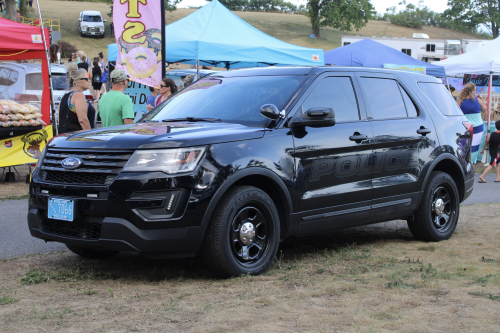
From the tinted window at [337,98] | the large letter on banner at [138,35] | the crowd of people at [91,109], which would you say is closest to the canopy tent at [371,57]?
the large letter on banner at [138,35]

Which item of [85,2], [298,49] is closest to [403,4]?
[85,2]

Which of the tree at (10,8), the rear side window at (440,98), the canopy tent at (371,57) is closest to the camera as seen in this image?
the rear side window at (440,98)

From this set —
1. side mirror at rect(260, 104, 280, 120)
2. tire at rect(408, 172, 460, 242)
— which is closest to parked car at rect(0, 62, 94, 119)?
tire at rect(408, 172, 460, 242)

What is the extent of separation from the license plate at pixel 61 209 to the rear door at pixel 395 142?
2.84 m

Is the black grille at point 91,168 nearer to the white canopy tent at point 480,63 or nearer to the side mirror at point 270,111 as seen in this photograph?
the side mirror at point 270,111

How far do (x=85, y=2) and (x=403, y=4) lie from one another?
6366cm

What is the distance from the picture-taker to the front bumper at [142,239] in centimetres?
437

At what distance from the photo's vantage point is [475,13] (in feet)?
289

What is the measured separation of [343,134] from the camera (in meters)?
5.50

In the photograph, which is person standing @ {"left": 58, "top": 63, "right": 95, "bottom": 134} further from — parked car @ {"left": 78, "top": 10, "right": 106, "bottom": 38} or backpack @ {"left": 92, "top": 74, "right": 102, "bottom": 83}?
parked car @ {"left": 78, "top": 10, "right": 106, "bottom": 38}

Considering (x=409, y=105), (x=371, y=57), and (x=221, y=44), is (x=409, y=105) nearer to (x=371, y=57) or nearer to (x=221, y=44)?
(x=221, y=44)

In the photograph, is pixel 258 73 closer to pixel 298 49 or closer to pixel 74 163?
pixel 74 163

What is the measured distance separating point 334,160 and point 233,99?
3.54 ft

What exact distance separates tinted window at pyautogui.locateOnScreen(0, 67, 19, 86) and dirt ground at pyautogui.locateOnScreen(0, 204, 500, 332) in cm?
1171
